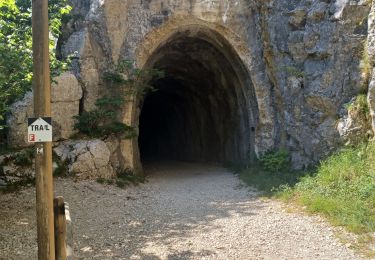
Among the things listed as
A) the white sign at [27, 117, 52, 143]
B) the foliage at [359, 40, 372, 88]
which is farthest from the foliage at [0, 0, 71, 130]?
the foliage at [359, 40, 372, 88]

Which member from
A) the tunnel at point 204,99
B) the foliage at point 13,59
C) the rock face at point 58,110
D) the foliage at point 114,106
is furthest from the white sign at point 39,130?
the tunnel at point 204,99

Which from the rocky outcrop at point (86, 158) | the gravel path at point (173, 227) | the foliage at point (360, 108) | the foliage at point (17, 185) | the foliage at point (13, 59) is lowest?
the gravel path at point (173, 227)

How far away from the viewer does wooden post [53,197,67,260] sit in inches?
175

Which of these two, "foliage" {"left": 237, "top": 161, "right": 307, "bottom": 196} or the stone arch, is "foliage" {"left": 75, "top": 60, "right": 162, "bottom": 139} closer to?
the stone arch

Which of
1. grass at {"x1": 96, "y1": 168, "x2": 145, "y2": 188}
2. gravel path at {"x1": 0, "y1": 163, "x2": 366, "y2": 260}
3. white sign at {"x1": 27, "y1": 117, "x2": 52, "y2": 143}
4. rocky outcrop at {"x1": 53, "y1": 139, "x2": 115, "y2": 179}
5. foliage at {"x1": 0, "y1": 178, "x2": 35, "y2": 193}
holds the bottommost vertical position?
gravel path at {"x1": 0, "y1": 163, "x2": 366, "y2": 260}

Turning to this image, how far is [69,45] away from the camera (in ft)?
40.3

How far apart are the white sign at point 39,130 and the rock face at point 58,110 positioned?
6.77m

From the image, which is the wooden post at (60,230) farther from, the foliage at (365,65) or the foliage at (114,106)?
the foliage at (365,65)

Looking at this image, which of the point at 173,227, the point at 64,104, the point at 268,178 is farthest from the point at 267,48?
the point at 173,227

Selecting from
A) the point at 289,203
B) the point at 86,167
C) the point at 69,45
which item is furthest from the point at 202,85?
the point at 289,203

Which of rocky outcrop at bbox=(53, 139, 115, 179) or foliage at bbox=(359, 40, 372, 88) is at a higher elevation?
foliage at bbox=(359, 40, 372, 88)

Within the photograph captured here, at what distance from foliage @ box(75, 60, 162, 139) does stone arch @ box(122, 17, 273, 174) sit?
379 millimetres

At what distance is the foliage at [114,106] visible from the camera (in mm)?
11633

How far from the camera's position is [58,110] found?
37.1ft
